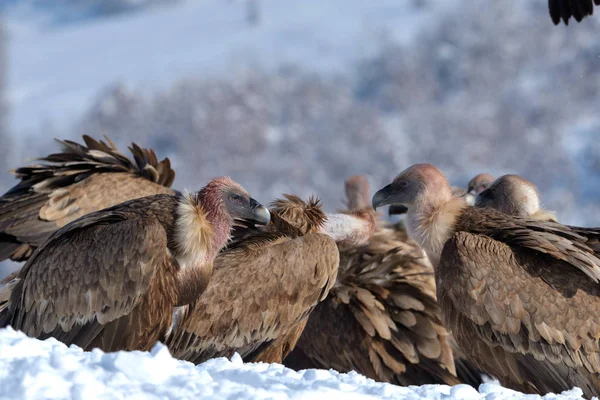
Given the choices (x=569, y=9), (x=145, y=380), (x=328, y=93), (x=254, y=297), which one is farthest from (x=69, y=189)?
(x=328, y=93)

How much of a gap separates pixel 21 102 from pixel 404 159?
1372 inches

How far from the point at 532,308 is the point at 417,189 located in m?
1.06

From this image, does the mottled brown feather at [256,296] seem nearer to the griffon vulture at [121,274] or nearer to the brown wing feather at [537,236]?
the griffon vulture at [121,274]

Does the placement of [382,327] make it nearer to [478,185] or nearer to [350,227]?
[350,227]

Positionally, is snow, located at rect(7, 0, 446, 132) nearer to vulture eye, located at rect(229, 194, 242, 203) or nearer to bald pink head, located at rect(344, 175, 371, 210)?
bald pink head, located at rect(344, 175, 371, 210)

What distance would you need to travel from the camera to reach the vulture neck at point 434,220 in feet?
19.0

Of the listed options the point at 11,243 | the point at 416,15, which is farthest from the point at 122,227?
the point at 416,15

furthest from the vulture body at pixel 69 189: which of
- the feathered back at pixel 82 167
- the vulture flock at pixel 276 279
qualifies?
the vulture flock at pixel 276 279

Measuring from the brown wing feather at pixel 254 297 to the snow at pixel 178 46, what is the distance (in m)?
66.0

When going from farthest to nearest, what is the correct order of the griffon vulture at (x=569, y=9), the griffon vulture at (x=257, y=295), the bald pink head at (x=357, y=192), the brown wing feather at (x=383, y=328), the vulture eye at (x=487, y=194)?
the bald pink head at (x=357, y=192) < the griffon vulture at (x=569, y=9) < the vulture eye at (x=487, y=194) < the brown wing feather at (x=383, y=328) < the griffon vulture at (x=257, y=295)

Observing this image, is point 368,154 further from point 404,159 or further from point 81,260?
point 81,260

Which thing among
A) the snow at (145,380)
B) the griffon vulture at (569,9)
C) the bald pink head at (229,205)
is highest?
the griffon vulture at (569,9)

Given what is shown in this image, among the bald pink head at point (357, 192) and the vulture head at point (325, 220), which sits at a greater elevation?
the bald pink head at point (357, 192)

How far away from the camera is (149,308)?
5.14m
